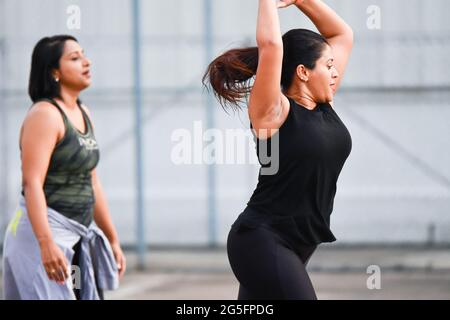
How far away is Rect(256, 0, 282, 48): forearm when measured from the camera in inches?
149

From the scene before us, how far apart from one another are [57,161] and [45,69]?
0.48m

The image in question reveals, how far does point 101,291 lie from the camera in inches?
198

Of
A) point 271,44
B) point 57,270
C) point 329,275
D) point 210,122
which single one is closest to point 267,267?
point 271,44

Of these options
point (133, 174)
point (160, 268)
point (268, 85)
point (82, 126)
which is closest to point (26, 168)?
point (82, 126)

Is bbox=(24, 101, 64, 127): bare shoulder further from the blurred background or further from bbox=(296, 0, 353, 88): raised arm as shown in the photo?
the blurred background

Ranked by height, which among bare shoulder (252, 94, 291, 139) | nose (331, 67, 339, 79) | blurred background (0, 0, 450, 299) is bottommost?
blurred background (0, 0, 450, 299)

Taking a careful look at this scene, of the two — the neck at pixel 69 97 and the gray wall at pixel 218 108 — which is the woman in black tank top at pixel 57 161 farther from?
the gray wall at pixel 218 108

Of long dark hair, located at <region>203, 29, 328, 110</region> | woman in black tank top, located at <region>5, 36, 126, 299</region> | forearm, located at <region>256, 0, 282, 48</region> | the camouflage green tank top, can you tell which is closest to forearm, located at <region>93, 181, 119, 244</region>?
woman in black tank top, located at <region>5, 36, 126, 299</region>

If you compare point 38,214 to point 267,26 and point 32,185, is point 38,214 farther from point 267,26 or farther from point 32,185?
point 267,26

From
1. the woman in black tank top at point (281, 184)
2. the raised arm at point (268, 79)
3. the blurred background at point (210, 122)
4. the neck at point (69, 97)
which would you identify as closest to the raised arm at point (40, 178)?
the neck at point (69, 97)

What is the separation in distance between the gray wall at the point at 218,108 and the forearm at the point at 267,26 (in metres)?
5.70

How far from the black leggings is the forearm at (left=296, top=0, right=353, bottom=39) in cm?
96

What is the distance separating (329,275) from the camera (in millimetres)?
8891
